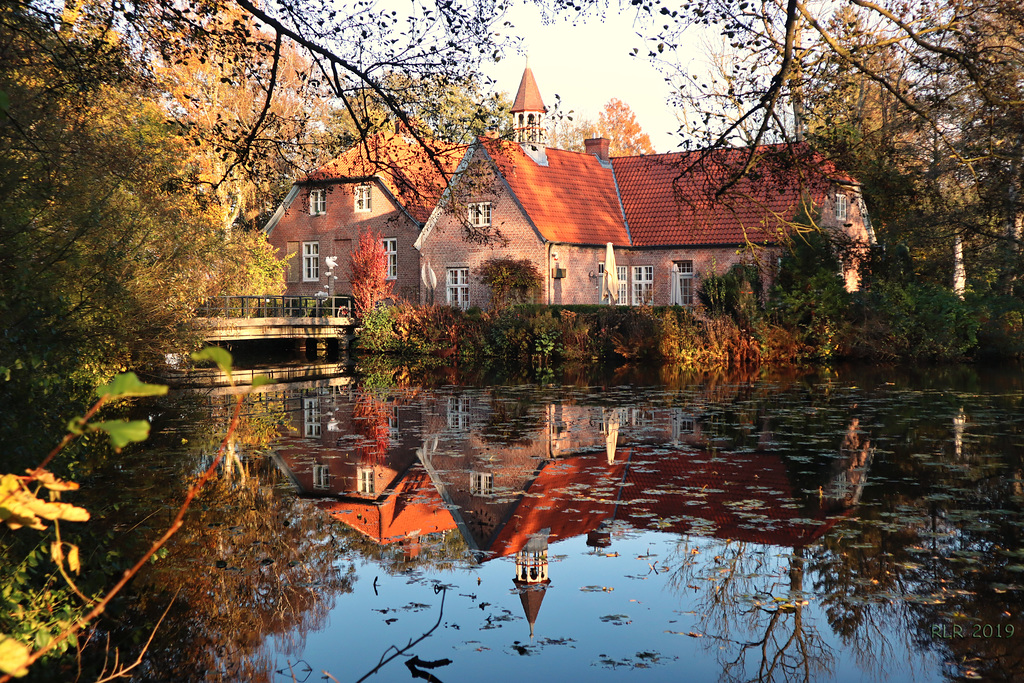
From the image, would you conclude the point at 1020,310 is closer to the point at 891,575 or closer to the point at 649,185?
the point at 649,185

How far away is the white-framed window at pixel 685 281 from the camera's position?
107ft

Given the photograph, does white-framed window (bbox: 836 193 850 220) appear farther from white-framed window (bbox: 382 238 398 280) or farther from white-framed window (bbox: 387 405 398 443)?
white-framed window (bbox: 387 405 398 443)

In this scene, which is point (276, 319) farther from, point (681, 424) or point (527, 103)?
point (681, 424)

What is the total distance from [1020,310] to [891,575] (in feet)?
79.6

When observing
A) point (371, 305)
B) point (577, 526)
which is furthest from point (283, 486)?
point (371, 305)

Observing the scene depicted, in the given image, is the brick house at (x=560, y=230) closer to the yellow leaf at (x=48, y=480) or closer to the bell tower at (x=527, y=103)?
the bell tower at (x=527, y=103)

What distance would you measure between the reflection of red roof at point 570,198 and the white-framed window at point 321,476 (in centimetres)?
2203

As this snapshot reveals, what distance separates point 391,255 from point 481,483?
29.1 m

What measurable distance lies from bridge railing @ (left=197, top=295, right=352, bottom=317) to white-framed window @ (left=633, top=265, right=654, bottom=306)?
37.0 feet

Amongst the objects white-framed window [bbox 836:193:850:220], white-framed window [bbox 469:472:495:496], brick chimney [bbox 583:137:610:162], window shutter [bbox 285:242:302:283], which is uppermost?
brick chimney [bbox 583:137:610:162]

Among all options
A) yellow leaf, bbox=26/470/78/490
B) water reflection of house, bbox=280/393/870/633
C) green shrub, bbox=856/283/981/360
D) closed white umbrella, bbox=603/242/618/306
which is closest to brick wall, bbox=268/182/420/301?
closed white umbrella, bbox=603/242/618/306

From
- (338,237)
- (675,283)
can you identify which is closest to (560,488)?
(675,283)

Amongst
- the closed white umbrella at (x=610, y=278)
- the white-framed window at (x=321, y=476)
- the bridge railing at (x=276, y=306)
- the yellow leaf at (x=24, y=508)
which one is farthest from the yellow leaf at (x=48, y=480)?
the closed white umbrella at (x=610, y=278)

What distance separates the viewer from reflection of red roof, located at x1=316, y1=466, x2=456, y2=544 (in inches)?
263
